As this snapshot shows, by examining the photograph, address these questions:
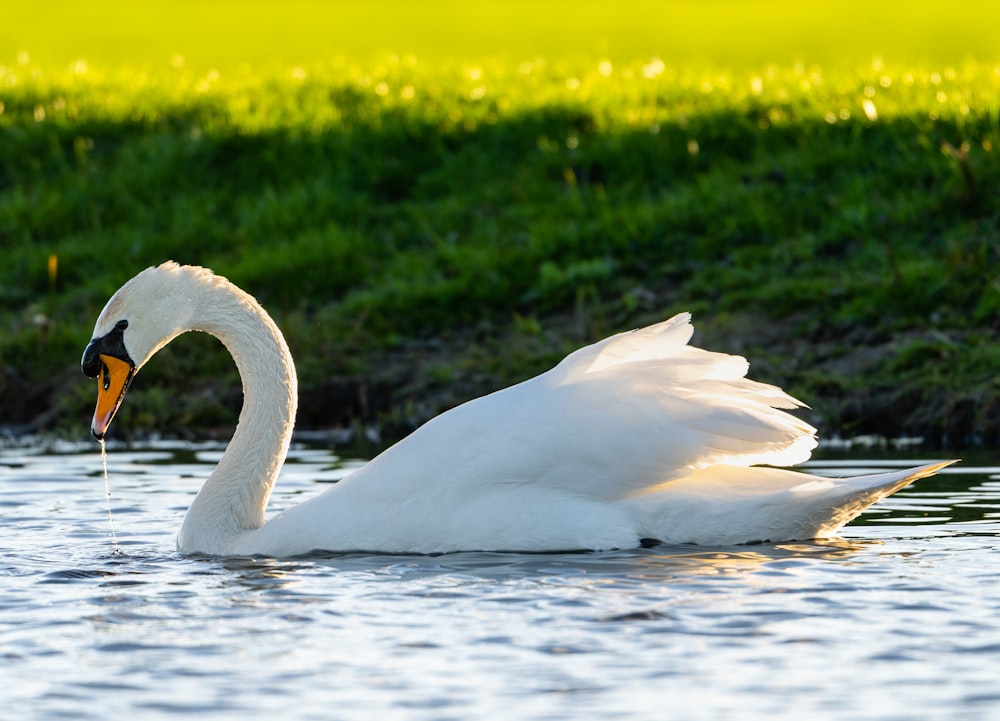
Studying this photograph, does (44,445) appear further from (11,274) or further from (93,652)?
(93,652)

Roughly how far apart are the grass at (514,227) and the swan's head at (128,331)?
2995 mm

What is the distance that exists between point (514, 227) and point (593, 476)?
5.46 meters

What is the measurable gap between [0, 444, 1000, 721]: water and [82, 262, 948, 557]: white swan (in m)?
0.11

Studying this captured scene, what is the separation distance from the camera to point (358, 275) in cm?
1093

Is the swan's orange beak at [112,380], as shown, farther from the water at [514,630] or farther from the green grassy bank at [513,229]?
the green grassy bank at [513,229]

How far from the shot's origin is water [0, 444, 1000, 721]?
3.97 metres

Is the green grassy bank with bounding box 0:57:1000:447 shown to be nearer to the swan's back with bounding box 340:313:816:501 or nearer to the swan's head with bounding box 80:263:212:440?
the swan's back with bounding box 340:313:816:501

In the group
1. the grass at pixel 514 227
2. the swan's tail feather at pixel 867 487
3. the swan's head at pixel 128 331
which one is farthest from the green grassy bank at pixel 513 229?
the swan's head at pixel 128 331

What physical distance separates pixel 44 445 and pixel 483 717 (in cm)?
584

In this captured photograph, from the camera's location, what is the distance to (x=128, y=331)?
622 centimetres

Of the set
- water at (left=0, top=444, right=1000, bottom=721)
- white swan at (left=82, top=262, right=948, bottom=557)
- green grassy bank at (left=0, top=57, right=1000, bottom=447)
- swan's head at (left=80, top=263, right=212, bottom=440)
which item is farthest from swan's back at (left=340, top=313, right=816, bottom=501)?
green grassy bank at (left=0, top=57, right=1000, bottom=447)

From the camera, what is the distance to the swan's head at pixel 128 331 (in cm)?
620

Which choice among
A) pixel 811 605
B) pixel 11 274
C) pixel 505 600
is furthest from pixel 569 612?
pixel 11 274

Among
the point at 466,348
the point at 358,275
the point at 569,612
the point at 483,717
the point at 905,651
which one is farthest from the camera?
the point at 358,275
